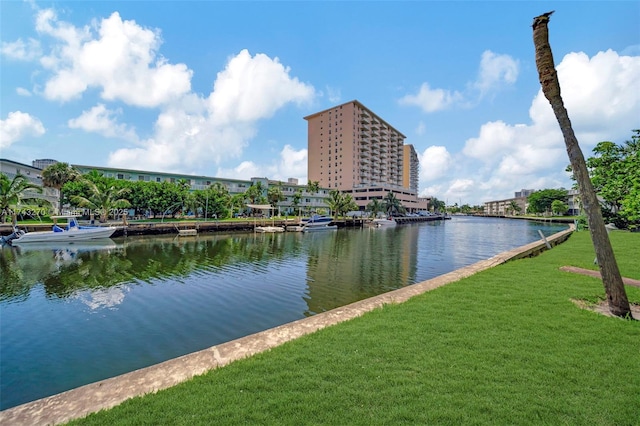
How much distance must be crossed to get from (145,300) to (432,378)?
1212 cm

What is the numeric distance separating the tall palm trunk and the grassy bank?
3.02 ft

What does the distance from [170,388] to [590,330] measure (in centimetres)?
731

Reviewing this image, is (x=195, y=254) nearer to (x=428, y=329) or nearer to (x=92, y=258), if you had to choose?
(x=92, y=258)

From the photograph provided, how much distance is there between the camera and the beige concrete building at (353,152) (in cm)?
10106

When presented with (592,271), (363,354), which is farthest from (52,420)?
(592,271)

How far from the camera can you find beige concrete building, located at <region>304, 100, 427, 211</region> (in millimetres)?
101062

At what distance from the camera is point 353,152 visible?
101 m

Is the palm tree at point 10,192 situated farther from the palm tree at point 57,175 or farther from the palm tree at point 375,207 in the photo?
the palm tree at point 375,207

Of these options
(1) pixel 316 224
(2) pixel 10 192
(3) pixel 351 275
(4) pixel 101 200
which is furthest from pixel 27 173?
(3) pixel 351 275

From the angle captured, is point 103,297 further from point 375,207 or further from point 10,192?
point 375,207

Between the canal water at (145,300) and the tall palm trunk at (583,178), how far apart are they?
7.91 m

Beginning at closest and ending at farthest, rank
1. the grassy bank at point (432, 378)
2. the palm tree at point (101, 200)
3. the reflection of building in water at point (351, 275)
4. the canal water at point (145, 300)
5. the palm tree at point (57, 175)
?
the grassy bank at point (432, 378), the canal water at point (145, 300), the reflection of building in water at point (351, 275), the palm tree at point (101, 200), the palm tree at point (57, 175)

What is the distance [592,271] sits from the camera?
38.5 feet

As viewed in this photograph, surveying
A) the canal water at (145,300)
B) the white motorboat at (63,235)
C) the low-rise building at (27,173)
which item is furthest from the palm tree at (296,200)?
the canal water at (145,300)
